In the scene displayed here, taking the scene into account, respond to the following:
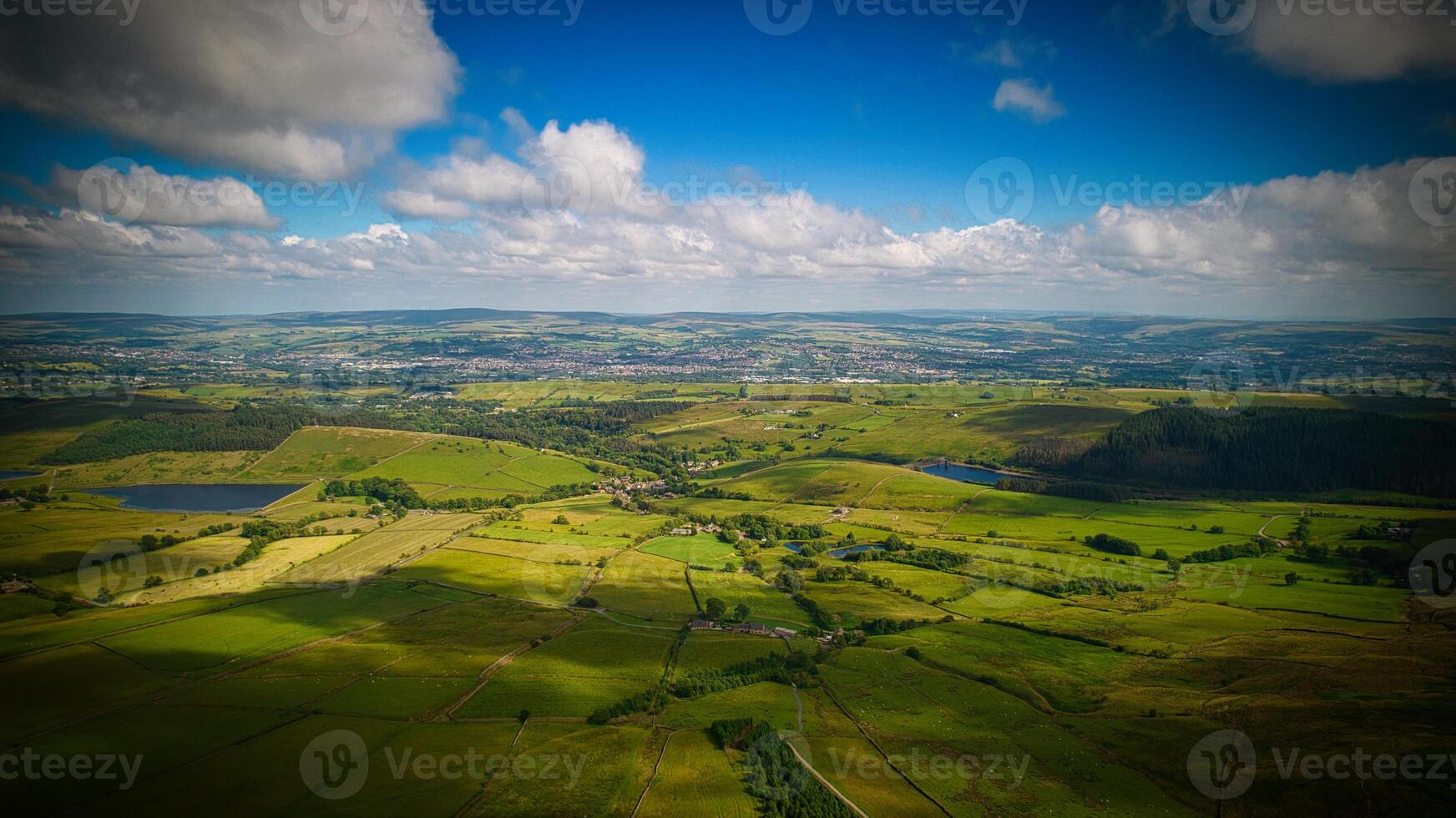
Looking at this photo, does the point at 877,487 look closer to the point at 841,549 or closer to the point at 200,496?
the point at 841,549

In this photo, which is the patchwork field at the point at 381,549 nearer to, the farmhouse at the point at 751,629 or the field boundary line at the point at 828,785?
the farmhouse at the point at 751,629

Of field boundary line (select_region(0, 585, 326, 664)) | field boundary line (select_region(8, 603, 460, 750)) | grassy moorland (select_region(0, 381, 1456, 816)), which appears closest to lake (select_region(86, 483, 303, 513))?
grassy moorland (select_region(0, 381, 1456, 816))

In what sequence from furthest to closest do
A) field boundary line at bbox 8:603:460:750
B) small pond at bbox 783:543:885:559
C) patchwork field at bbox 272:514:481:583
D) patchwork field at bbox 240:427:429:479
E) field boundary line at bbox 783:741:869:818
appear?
patchwork field at bbox 240:427:429:479 → small pond at bbox 783:543:885:559 → patchwork field at bbox 272:514:481:583 → field boundary line at bbox 8:603:460:750 → field boundary line at bbox 783:741:869:818

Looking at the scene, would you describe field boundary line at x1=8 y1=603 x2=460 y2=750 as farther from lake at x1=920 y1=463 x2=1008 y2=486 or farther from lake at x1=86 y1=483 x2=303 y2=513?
lake at x1=920 y1=463 x2=1008 y2=486

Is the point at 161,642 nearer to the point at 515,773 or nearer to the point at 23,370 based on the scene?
the point at 515,773

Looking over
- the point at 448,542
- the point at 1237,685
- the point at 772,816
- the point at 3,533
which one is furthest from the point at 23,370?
the point at 1237,685
